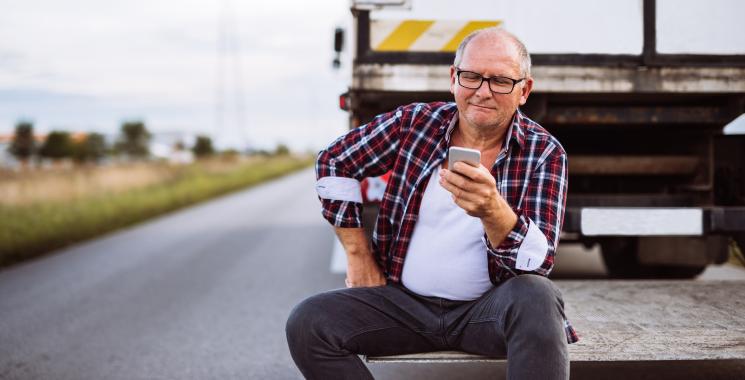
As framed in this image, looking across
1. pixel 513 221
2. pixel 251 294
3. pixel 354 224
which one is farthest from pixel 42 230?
pixel 513 221

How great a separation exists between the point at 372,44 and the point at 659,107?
1.67m

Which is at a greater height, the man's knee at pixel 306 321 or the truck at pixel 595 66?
the truck at pixel 595 66

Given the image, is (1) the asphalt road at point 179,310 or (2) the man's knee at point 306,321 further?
(1) the asphalt road at point 179,310

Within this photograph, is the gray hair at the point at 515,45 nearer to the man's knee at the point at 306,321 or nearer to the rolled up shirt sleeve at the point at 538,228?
the rolled up shirt sleeve at the point at 538,228

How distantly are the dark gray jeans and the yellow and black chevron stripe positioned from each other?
5.14 ft

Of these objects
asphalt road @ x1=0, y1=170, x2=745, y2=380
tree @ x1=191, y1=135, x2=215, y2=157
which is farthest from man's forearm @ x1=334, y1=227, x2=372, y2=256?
tree @ x1=191, y1=135, x2=215, y2=157

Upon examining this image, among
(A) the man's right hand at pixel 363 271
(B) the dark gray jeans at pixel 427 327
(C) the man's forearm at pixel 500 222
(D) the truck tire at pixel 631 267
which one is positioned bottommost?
(D) the truck tire at pixel 631 267

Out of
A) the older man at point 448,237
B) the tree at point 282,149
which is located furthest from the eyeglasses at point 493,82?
the tree at point 282,149

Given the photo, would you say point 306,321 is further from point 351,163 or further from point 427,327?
point 351,163

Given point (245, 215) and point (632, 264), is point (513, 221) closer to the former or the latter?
point (632, 264)

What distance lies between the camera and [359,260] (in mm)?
2561

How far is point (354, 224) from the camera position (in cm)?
255

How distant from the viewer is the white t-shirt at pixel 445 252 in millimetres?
2375

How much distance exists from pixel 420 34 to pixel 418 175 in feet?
4.56
